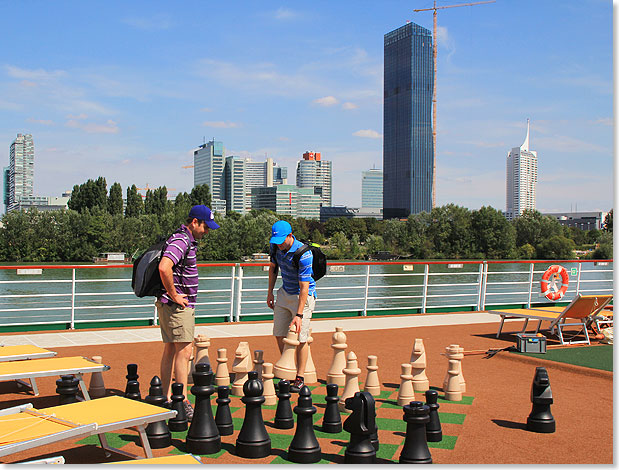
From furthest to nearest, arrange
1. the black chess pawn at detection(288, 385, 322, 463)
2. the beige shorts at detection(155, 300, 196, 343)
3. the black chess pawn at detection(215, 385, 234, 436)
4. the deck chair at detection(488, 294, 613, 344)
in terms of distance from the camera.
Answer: the deck chair at detection(488, 294, 613, 344) < the beige shorts at detection(155, 300, 196, 343) < the black chess pawn at detection(215, 385, 234, 436) < the black chess pawn at detection(288, 385, 322, 463)

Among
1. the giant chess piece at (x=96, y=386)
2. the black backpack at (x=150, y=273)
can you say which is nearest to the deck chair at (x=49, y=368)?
the giant chess piece at (x=96, y=386)

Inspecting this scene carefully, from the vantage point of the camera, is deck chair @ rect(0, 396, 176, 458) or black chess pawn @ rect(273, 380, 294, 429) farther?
black chess pawn @ rect(273, 380, 294, 429)

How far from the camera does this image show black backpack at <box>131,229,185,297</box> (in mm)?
5004

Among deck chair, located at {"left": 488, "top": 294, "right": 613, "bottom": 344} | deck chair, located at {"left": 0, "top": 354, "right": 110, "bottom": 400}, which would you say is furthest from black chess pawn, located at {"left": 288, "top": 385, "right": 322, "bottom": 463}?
deck chair, located at {"left": 488, "top": 294, "right": 613, "bottom": 344}

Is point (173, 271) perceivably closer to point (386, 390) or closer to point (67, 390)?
point (67, 390)

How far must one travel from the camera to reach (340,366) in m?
6.15

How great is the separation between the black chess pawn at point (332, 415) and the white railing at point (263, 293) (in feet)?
9.13

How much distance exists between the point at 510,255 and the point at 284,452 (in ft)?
244

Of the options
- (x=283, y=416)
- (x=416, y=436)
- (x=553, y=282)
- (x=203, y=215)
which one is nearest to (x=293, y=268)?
(x=203, y=215)

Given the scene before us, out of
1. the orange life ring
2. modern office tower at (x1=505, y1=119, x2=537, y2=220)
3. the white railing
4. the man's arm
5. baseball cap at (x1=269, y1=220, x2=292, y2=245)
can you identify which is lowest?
the white railing

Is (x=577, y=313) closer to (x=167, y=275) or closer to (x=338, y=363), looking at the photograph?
(x=338, y=363)

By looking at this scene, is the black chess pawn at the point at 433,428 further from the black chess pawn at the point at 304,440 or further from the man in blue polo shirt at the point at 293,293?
the man in blue polo shirt at the point at 293,293

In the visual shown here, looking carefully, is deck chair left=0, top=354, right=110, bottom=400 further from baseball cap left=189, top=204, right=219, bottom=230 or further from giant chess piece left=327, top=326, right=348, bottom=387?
giant chess piece left=327, top=326, right=348, bottom=387

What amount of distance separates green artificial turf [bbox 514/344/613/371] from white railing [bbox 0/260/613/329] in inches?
61.7
